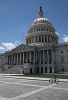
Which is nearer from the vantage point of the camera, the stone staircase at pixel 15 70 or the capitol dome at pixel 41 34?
the stone staircase at pixel 15 70

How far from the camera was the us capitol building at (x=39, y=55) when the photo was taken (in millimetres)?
78688

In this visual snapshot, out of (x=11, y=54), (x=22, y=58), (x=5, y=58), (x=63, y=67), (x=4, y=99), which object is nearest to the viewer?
(x=4, y=99)

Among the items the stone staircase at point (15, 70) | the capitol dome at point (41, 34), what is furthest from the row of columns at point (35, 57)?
the capitol dome at point (41, 34)

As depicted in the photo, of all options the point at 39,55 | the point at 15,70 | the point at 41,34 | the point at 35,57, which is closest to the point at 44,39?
the point at 41,34

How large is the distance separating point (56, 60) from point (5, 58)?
4048 cm

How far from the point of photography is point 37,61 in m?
87.8

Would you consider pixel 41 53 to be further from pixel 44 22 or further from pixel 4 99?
pixel 4 99

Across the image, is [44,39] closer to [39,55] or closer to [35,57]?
[39,55]

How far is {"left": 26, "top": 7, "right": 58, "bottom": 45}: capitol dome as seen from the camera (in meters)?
102

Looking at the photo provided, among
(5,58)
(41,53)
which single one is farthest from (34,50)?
(5,58)

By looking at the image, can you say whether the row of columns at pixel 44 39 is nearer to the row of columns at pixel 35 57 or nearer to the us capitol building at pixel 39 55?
the us capitol building at pixel 39 55

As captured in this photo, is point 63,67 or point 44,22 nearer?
point 63,67

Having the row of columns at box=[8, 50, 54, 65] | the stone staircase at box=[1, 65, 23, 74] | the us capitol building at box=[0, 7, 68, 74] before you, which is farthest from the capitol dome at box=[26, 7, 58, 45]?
the stone staircase at box=[1, 65, 23, 74]

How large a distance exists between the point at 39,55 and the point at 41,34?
2009cm
